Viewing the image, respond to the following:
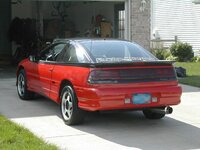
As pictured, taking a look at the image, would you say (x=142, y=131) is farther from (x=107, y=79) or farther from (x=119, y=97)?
(x=107, y=79)

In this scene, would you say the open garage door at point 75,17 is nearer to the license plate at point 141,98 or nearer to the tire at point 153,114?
the tire at point 153,114

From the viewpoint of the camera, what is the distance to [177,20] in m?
26.0

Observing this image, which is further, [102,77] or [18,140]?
[102,77]

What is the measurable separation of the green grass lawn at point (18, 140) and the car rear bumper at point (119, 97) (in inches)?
41.3

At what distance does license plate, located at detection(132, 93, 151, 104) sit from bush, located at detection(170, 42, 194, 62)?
51.7 feet

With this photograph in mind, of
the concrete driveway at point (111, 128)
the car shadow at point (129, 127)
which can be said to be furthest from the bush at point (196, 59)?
the car shadow at point (129, 127)

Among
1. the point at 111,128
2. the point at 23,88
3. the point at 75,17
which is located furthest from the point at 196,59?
the point at 111,128

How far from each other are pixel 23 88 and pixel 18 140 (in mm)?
3793

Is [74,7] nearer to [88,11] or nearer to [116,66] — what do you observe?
[88,11]

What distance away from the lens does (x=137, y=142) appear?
22.9 feet

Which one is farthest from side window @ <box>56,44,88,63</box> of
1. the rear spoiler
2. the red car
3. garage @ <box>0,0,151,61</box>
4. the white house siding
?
the white house siding

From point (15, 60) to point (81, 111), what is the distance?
43.7 ft

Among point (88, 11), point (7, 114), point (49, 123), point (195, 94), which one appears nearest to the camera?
point (49, 123)

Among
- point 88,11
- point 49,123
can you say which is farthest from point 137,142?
point 88,11
